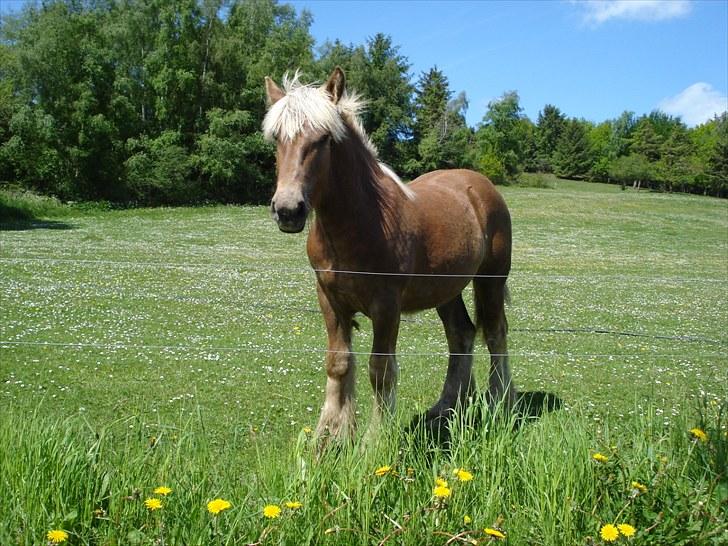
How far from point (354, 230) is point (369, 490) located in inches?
78.7

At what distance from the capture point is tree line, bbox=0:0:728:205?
4409cm

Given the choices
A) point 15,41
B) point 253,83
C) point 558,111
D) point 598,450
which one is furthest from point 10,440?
point 558,111

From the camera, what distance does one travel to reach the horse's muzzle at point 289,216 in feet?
12.0

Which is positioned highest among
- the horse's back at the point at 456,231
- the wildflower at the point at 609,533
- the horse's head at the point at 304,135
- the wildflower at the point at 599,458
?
the horse's head at the point at 304,135

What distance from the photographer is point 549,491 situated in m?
3.44

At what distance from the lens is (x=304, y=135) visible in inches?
160

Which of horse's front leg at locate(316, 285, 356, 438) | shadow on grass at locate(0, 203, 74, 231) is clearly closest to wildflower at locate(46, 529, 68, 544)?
horse's front leg at locate(316, 285, 356, 438)

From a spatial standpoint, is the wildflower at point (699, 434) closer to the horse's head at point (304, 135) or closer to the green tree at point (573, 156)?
the horse's head at point (304, 135)

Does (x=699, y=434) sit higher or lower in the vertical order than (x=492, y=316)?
lower

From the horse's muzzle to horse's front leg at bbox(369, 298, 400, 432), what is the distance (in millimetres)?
1261

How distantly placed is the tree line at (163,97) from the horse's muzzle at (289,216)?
3331 centimetres

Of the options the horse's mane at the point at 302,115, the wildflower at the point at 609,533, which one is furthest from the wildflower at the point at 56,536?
the horse's mane at the point at 302,115

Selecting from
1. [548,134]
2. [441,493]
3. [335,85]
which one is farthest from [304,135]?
[548,134]

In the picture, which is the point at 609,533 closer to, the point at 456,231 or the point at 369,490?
the point at 369,490
